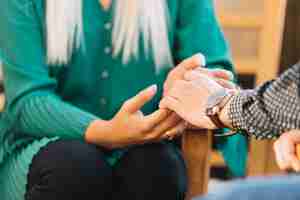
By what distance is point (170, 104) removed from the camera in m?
0.93

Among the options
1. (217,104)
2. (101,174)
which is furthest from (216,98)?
(101,174)

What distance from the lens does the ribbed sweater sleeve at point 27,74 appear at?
1.02 meters

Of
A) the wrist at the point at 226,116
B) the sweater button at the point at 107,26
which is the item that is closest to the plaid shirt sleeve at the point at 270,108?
the wrist at the point at 226,116

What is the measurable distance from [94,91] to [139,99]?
0.62ft

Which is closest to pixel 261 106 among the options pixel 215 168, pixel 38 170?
pixel 38 170

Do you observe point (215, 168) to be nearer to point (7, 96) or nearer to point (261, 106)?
point (7, 96)

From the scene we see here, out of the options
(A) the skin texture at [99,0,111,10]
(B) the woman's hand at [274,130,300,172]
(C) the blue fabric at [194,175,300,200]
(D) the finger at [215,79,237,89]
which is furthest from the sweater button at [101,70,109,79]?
(C) the blue fabric at [194,175,300,200]

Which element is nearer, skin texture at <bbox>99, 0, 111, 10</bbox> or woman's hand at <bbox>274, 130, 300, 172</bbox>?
woman's hand at <bbox>274, 130, 300, 172</bbox>

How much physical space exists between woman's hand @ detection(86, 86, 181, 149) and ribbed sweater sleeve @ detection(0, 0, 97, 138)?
0.20ft

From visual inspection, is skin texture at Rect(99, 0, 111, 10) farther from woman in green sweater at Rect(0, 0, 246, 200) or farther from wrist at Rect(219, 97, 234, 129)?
wrist at Rect(219, 97, 234, 129)

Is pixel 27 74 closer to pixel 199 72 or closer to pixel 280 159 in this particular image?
pixel 199 72

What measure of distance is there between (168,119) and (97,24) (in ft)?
0.84

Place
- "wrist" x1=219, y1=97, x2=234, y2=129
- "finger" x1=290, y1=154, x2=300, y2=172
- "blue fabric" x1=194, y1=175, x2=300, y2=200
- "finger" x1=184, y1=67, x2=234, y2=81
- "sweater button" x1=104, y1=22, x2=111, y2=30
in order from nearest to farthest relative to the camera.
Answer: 1. "blue fabric" x1=194, y1=175, x2=300, y2=200
2. "finger" x1=290, y1=154, x2=300, y2=172
3. "wrist" x1=219, y1=97, x2=234, y2=129
4. "finger" x1=184, y1=67, x2=234, y2=81
5. "sweater button" x1=104, y1=22, x2=111, y2=30

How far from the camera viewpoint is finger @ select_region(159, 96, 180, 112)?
0.92 metres
